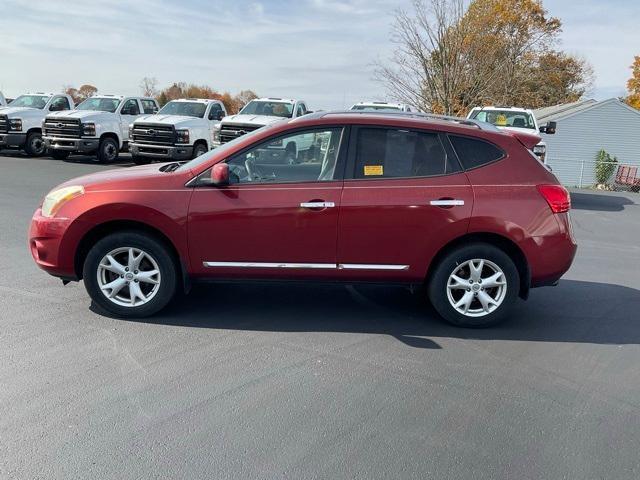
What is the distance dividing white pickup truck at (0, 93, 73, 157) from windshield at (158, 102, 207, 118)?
4.07 metres

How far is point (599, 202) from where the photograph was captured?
1599 cm

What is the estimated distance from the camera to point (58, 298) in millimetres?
5375

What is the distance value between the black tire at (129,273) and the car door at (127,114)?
16.0 metres

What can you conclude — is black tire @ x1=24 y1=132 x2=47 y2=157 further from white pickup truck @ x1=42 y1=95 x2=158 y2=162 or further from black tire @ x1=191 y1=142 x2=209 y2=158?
black tire @ x1=191 y1=142 x2=209 y2=158

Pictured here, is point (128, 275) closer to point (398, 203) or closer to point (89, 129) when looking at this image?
point (398, 203)

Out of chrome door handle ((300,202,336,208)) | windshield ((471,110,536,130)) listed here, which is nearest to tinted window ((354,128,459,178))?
chrome door handle ((300,202,336,208))

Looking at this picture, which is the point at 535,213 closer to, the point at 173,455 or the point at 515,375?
the point at 515,375

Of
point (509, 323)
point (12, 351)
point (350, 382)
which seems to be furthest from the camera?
point (509, 323)

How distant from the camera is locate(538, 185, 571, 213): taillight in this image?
4.91 meters

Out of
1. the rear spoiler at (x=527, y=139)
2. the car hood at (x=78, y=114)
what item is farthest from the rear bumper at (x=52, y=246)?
the car hood at (x=78, y=114)

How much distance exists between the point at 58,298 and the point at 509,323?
4079mm

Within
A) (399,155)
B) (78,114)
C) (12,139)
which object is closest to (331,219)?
(399,155)

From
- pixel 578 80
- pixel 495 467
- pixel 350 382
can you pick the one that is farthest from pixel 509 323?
pixel 578 80

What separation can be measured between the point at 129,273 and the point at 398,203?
7.54 ft
